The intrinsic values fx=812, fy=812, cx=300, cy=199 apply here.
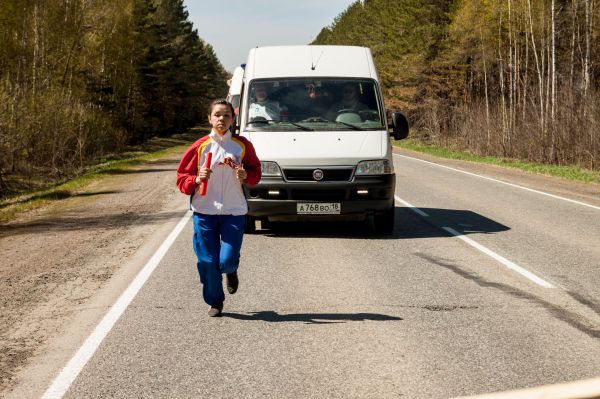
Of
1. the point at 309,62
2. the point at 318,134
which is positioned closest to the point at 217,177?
the point at 318,134

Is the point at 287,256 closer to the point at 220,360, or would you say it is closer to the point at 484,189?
the point at 220,360

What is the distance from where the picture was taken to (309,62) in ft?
40.7

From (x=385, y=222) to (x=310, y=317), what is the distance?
16.9 ft

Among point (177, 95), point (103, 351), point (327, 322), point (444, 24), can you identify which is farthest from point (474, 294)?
point (177, 95)

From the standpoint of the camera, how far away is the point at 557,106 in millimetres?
30109

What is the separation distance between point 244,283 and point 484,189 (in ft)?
39.9

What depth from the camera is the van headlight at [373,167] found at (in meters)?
10.9

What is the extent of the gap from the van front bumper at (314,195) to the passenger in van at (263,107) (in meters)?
1.27

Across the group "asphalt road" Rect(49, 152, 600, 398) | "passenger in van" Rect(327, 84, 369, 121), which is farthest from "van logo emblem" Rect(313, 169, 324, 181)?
"passenger in van" Rect(327, 84, 369, 121)

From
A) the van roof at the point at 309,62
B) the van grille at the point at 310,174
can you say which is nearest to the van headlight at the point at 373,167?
the van grille at the point at 310,174

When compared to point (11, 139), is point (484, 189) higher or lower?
lower

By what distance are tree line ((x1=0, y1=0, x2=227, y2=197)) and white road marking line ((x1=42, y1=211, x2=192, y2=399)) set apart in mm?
15813

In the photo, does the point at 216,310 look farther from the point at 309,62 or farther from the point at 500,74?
the point at 500,74

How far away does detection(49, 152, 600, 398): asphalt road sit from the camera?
4711 millimetres
